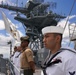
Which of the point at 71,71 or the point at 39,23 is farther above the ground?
the point at 71,71

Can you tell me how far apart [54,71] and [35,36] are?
43137 millimetres

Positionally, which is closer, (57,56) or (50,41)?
(57,56)

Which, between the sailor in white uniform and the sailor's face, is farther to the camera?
the sailor's face

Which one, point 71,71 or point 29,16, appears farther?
point 29,16

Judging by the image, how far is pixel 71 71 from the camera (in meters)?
2.05

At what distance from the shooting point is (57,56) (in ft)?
7.25

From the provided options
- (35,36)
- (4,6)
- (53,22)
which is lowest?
(35,36)

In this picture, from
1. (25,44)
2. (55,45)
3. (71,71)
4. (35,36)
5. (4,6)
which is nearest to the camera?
(71,71)

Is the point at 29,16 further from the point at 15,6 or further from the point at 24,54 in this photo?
the point at 24,54

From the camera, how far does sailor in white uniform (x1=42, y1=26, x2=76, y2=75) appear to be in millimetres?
2084

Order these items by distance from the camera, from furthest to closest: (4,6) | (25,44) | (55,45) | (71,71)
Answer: (4,6) < (25,44) < (55,45) < (71,71)

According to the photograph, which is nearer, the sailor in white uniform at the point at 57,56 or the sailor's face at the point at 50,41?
the sailor in white uniform at the point at 57,56

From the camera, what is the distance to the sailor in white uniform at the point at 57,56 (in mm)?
2084

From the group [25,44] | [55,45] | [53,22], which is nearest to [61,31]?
[55,45]
